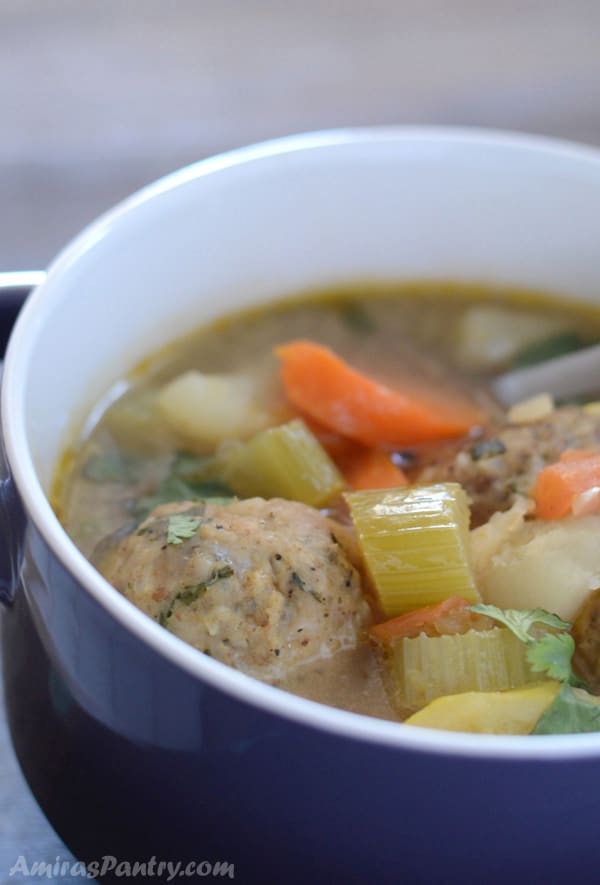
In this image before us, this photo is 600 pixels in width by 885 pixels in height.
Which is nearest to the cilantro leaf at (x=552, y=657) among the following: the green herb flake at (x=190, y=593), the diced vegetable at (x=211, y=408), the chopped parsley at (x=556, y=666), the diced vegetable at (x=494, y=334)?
the chopped parsley at (x=556, y=666)

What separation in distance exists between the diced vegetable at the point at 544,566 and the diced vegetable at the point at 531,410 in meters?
0.33

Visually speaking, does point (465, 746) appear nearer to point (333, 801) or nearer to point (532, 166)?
point (333, 801)

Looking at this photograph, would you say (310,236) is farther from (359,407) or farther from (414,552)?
(414,552)

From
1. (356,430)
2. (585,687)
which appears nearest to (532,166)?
(356,430)

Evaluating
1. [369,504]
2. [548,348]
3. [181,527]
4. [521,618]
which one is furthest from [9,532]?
[548,348]

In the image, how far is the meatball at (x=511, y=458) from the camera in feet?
5.00

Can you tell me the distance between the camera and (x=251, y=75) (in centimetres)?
292

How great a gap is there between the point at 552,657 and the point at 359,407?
28.2 inches

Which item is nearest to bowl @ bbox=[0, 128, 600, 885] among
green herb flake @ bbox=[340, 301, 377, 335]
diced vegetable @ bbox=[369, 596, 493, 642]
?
green herb flake @ bbox=[340, 301, 377, 335]

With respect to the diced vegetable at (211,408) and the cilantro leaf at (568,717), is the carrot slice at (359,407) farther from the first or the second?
the cilantro leaf at (568,717)

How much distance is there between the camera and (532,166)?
188 cm

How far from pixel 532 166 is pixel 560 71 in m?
1.19

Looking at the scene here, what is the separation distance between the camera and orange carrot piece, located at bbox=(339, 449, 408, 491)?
1658 mm

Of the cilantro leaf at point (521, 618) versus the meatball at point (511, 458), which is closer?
the cilantro leaf at point (521, 618)
